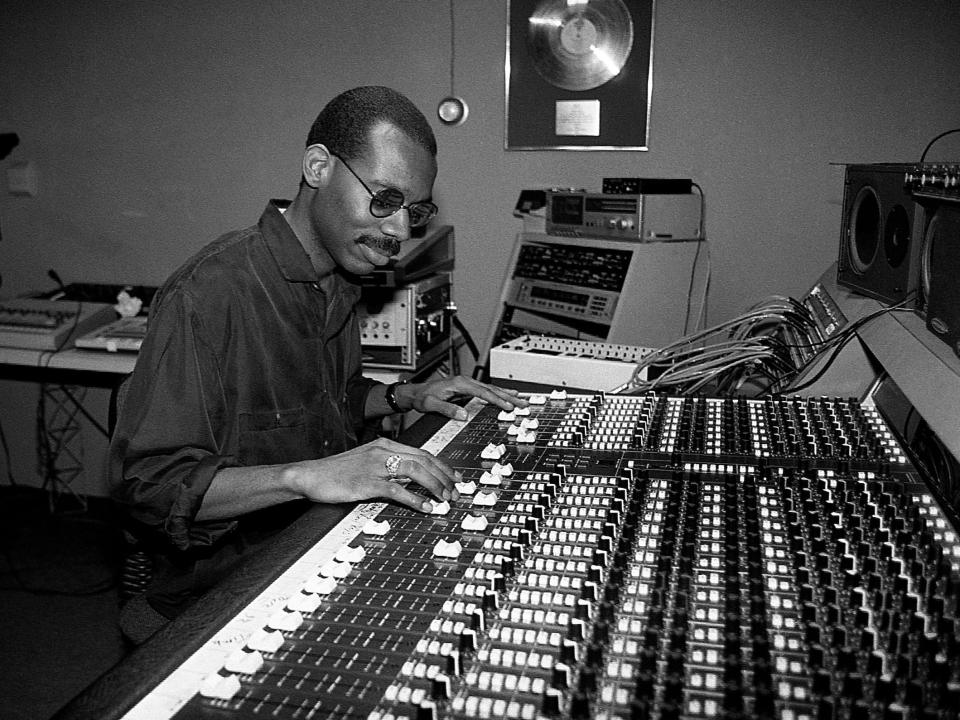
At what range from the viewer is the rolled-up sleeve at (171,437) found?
1.39 meters

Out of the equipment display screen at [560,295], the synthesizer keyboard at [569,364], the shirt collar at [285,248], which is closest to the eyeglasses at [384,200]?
the shirt collar at [285,248]

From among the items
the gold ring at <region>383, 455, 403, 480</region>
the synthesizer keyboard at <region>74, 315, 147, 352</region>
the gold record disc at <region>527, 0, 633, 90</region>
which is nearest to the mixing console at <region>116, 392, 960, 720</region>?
the gold ring at <region>383, 455, 403, 480</region>

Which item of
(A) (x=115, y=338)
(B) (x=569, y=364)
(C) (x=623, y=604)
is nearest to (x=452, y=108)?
(A) (x=115, y=338)

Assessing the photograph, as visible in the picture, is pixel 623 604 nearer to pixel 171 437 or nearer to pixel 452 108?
pixel 171 437

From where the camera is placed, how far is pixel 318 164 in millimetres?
1675

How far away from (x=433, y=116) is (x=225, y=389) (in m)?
2.36

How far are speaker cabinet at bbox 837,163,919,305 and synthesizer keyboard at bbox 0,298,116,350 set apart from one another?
2836 millimetres

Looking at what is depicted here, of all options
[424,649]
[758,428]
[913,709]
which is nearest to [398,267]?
[758,428]

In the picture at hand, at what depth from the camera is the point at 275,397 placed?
1712mm

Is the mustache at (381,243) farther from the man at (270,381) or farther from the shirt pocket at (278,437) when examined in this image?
the shirt pocket at (278,437)

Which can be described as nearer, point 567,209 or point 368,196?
point 368,196

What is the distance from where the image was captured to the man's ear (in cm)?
167

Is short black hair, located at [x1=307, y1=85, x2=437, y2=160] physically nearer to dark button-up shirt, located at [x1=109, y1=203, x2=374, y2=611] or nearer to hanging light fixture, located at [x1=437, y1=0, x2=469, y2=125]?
dark button-up shirt, located at [x1=109, y1=203, x2=374, y2=611]

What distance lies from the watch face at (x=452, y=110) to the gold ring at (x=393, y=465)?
2.62 metres
